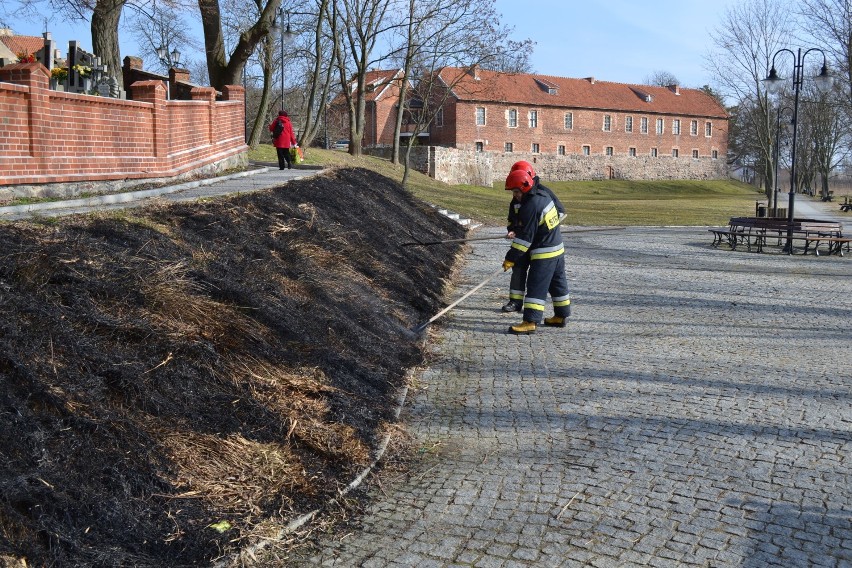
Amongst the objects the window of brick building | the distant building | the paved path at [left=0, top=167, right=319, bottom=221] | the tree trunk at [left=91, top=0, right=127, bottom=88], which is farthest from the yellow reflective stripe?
the window of brick building

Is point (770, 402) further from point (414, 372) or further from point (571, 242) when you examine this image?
point (571, 242)

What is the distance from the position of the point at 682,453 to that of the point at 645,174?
275 feet

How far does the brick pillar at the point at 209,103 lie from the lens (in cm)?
1915

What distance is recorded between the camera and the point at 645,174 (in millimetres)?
86188

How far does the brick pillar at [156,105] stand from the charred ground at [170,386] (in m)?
6.79

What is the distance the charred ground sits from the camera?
3.75m

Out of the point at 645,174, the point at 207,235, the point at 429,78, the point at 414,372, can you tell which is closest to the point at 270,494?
the point at 414,372

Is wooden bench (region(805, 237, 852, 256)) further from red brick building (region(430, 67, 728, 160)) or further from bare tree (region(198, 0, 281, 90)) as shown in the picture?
red brick building (region(430, 67, 728, 160))

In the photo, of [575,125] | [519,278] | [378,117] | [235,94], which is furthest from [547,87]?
[519,278]

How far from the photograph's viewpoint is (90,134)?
1256 cm

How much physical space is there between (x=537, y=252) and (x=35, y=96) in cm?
669

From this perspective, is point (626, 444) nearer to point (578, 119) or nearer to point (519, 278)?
point (519, 278)

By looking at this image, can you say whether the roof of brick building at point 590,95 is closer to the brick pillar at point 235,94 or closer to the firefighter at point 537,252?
the brick pillar at point 235,94

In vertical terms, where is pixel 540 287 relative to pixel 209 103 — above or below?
below
